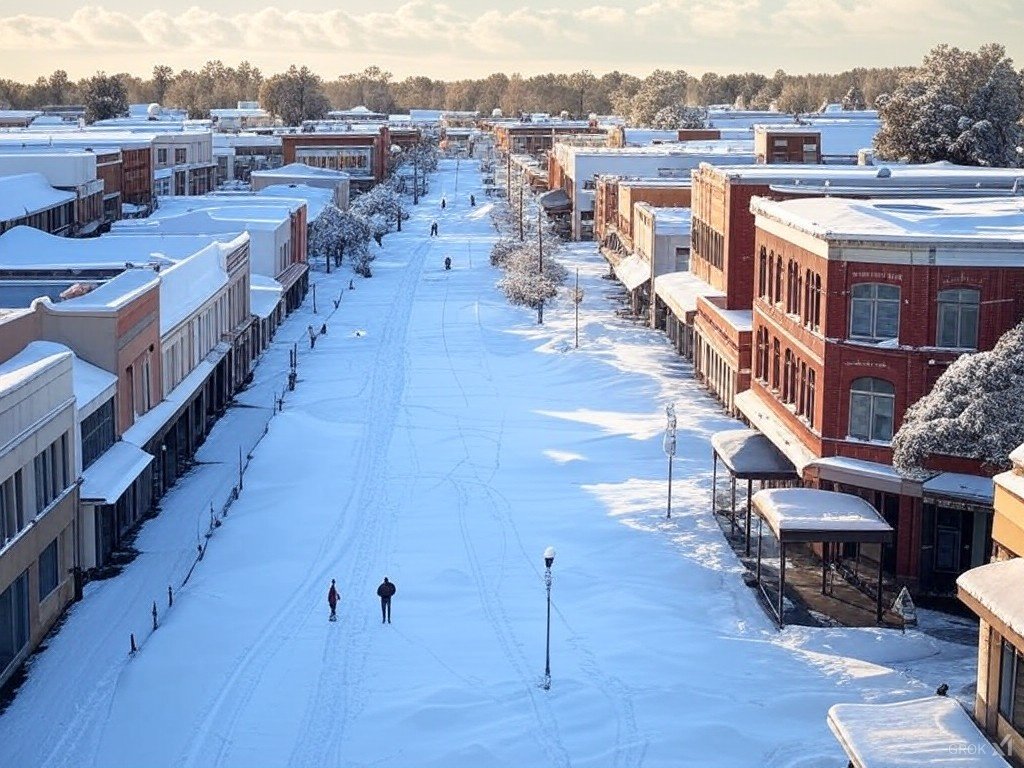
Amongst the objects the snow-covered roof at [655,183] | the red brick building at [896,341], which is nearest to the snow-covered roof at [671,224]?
the snow-covered roof at [655,183]

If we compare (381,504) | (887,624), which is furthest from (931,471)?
(381,504)

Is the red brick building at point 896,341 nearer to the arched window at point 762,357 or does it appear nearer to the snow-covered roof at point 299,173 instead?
the arched window at point 762,357

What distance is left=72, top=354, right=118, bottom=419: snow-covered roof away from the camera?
34.1 meters

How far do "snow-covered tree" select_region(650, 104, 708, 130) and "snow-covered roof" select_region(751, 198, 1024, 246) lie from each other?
432ft

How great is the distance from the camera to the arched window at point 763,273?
40.7 meters

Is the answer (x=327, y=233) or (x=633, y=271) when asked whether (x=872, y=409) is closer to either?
(x=633, y=271)

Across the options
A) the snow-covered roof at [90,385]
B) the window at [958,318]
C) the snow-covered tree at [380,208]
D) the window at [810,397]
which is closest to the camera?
the window at [958,318]

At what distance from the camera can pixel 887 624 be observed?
2962 centimetres

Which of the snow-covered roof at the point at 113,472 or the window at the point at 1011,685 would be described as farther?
the snow-covered roof at the point at 113,472

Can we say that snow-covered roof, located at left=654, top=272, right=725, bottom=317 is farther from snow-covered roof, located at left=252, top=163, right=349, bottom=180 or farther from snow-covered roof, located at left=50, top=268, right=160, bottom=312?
snow-covered roof, located at left=252, top=163, right=349, bottom=180

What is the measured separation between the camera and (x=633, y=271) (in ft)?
238

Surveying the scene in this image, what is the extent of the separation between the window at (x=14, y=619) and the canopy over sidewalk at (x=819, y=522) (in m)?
14.0

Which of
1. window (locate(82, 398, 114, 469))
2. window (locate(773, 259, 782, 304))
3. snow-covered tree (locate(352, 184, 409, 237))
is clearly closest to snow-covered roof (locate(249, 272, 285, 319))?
window (locate(82, 398, 114, 469))

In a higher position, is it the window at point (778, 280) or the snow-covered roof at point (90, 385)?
the window at point (778, 280)
